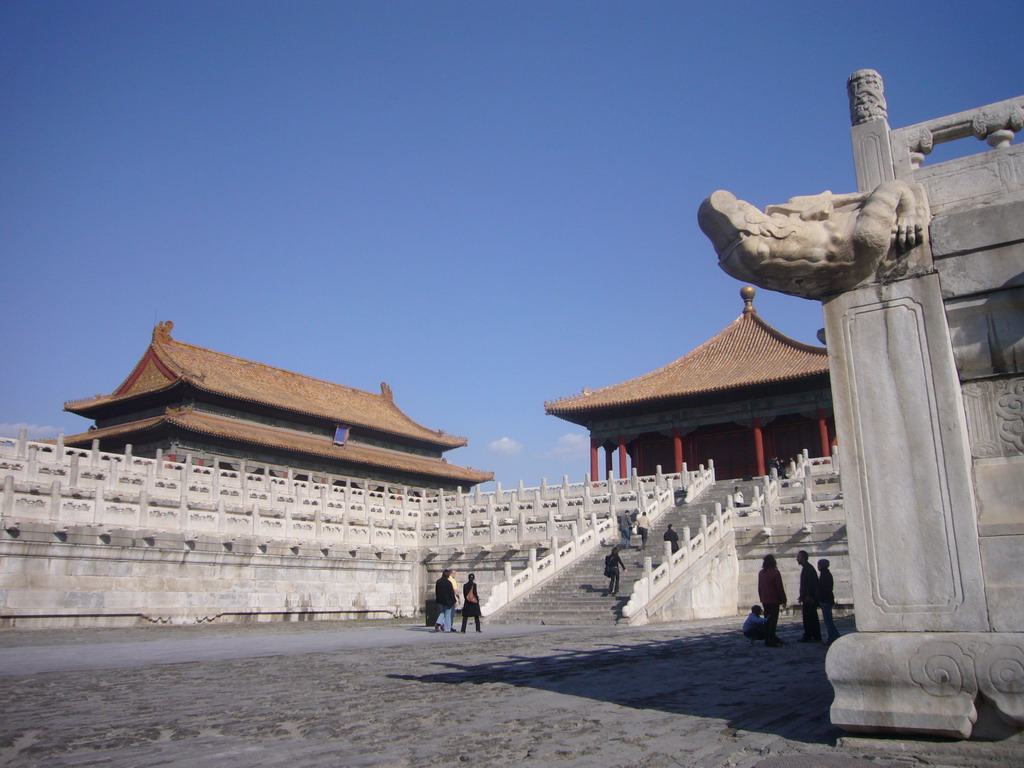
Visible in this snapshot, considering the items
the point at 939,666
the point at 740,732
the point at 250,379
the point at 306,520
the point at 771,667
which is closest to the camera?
the point at 939,666

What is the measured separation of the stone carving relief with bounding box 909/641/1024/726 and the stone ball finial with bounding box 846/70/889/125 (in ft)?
8.93

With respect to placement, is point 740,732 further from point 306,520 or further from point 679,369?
point 679,369

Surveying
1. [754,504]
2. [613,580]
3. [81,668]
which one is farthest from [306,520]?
[81,668]

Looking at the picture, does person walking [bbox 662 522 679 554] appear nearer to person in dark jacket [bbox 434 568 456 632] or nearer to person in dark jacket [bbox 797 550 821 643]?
person in dark jacket [bbox 434 568 456 632]

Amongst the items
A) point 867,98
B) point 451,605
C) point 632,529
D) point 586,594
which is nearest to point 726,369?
point 632,529

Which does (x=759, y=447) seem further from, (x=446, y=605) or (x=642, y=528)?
(x=446, y=605)

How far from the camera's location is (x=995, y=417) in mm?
3785

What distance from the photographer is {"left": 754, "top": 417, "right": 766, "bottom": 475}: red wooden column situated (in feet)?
105

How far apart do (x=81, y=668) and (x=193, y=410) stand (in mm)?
24755

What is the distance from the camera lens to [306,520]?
861 inches


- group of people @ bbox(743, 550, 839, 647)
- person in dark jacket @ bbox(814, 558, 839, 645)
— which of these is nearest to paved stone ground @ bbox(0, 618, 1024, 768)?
group of people @ bbox(743, 550, 839, 647)

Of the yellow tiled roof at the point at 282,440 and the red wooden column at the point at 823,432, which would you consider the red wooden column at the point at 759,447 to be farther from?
the yellow tiled roof at the point at 282,440

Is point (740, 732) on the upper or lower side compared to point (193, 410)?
lower

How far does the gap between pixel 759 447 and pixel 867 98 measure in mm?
29017
